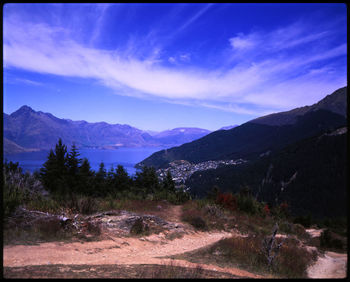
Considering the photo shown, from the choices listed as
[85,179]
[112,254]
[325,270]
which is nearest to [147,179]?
[85,179]

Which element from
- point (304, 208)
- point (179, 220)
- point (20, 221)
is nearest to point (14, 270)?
point (20, 221)

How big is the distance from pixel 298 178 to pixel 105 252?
11945 centimetres

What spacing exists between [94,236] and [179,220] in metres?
4.95

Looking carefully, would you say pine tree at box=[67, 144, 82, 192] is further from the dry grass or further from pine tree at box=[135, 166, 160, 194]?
the dry grass

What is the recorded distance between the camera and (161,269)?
4348 mm

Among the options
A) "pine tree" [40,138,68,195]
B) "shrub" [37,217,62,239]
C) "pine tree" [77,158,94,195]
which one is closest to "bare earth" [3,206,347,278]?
"shrub" [37,217,62,239]

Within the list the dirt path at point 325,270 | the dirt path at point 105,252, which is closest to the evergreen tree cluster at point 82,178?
the dirt path at point 105,252

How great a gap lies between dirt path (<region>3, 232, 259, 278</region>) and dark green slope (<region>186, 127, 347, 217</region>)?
265 feet

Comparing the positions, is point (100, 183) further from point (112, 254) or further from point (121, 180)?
point (112, 254)

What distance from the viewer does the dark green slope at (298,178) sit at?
293 ft

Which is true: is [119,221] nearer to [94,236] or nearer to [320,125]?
[94,236]

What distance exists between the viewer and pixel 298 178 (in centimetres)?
10631

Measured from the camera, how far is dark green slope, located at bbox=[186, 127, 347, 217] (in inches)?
3514

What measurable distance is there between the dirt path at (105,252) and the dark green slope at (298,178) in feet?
265
